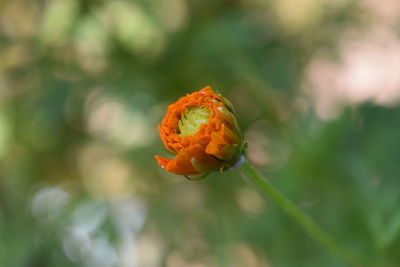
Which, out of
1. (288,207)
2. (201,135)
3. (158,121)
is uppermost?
(201,135)

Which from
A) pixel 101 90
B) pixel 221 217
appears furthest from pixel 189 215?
pixel 101 90

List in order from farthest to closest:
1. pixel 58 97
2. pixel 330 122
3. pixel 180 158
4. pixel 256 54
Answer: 1. pixel 256 54
2. pixel 58 97
3. pixel 330 122
4. pixel 180 158

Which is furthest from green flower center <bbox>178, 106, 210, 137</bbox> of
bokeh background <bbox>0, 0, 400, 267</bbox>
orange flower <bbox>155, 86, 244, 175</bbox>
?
bokeh background <bbox>0, 0, 400, 267</bbox>

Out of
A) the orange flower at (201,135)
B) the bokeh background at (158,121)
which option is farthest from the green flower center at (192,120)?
the bokeh background at (158,121)

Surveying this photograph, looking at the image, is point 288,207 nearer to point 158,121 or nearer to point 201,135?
point 201,135

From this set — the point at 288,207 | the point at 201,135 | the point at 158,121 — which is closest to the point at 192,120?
the point at 201,135

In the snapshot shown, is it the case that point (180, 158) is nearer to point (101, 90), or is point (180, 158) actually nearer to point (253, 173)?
point (253, 173)
